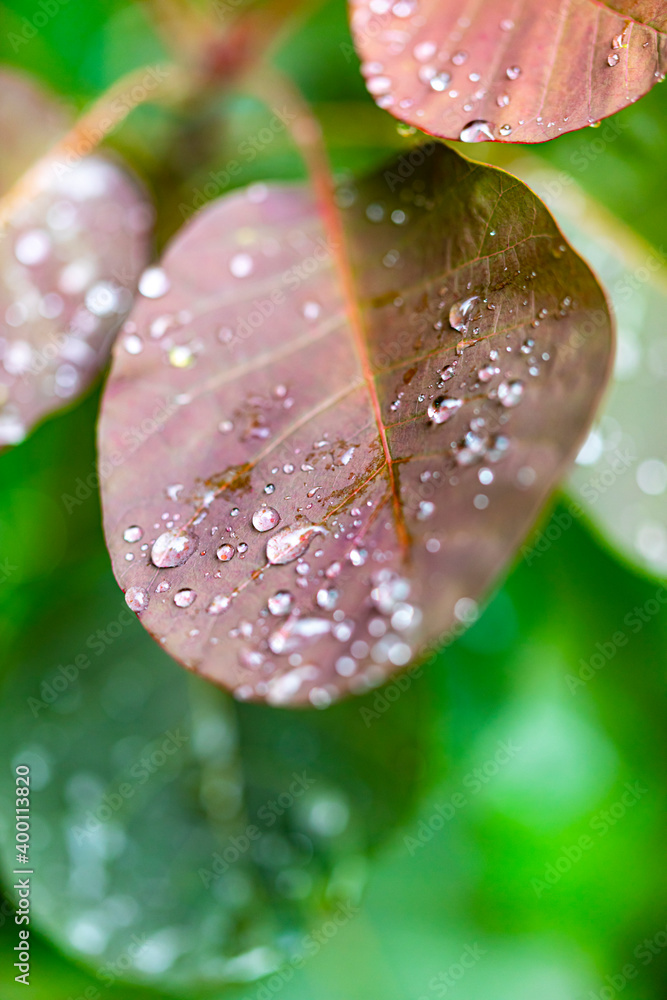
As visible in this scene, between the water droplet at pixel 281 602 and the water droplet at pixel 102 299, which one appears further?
the water droplet at pixel 102 299

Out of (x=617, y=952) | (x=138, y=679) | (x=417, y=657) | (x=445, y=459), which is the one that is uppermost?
(x=445, y=459)

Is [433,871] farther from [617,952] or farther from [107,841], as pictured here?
[107,841]

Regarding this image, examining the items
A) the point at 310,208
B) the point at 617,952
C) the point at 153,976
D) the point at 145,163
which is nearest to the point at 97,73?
the point at 145,163

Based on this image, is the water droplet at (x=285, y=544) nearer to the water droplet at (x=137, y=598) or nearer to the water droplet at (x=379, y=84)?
the water droplet at (x=137, y=598)

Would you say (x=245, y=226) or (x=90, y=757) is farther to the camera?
(x=90, y=757)

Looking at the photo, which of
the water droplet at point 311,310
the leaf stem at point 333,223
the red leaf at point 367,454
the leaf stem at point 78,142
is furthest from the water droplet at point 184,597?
the leaf stem at point 78,142

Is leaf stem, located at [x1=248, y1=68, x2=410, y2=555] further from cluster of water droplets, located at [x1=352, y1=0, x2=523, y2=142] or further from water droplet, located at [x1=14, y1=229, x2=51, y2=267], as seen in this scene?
water droplet, located at [x1=14, y1=229, x2=51, y2=267]
